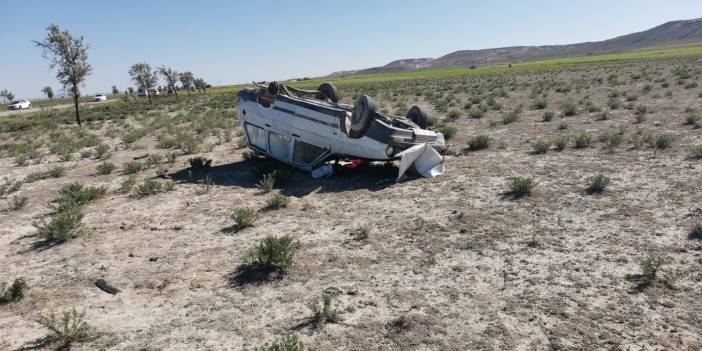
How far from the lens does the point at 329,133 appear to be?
1018 cm

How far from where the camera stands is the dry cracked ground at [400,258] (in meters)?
4.25

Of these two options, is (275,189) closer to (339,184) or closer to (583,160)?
(339,184)

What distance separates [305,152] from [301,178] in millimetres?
684

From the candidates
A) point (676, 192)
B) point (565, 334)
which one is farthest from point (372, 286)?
point (676, 192)

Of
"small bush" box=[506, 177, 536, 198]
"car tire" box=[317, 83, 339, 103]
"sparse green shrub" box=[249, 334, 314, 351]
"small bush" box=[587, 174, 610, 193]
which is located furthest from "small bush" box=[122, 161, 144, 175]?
"small bush" box=[587, 174, 610, 193]

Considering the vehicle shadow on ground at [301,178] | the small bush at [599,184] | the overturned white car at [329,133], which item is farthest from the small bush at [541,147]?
the vehicle shadow on ground at [301,178]

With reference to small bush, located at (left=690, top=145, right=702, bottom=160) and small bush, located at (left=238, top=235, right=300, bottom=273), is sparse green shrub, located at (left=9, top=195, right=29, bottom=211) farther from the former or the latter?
small bush, located at (left=690, top=145, right=702, bottom=160)

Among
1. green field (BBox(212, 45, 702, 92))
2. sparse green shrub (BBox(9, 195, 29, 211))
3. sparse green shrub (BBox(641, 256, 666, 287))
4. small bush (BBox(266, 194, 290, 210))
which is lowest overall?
sparse green shrub (BBox(641, 256, 666, 287))

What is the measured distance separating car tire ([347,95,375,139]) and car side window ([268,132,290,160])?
7.34 ft

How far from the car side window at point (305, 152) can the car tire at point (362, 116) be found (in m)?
1.12

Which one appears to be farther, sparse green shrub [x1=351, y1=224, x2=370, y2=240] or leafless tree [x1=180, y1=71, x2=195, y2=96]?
leafless tree [x1=180, y1=71, x2=195, y2=96]

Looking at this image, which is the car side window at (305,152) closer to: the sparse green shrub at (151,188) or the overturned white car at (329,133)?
the overturned white car at (329,133)

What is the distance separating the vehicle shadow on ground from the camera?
972cm

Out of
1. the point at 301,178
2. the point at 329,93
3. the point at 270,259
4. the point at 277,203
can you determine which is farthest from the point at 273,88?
the point at 270,259
